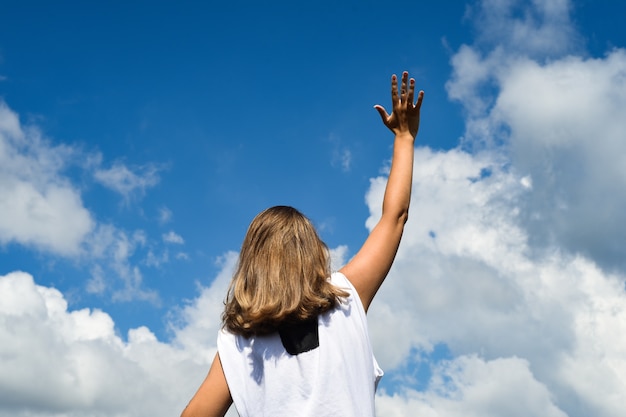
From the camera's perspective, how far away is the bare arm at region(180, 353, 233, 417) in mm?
4328

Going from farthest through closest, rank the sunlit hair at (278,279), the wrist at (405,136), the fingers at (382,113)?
the fingers at (382,113) < the wrist at (405,136) < the sunlit hair at (278,279)

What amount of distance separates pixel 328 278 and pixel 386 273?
49cm

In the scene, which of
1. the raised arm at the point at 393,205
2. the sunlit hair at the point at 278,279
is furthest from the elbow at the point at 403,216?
the sunlit hair at the point at 278,279

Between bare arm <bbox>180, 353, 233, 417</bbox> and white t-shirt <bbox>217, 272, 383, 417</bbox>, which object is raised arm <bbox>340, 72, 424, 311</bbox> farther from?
bare arm <bbox>180, 353, 233, 417</bbox>

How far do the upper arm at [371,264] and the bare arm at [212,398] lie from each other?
3.62ft

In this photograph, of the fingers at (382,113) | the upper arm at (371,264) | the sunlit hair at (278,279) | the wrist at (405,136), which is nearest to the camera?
the sunlit hair at (278,279)

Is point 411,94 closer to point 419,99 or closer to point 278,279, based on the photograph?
point 419,99

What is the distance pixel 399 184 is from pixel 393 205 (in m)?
0.23

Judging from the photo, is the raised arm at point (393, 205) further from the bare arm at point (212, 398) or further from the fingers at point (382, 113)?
the bare arm at point (212, 398)

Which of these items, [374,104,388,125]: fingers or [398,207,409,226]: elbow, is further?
[374,104,388,125]: fingers

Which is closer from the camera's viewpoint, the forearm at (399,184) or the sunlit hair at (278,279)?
the sunlit hair at (278,279)

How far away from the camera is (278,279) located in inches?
169

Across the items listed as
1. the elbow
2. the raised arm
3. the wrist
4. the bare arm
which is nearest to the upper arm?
the raised arm

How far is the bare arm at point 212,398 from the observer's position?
433 centimetres
